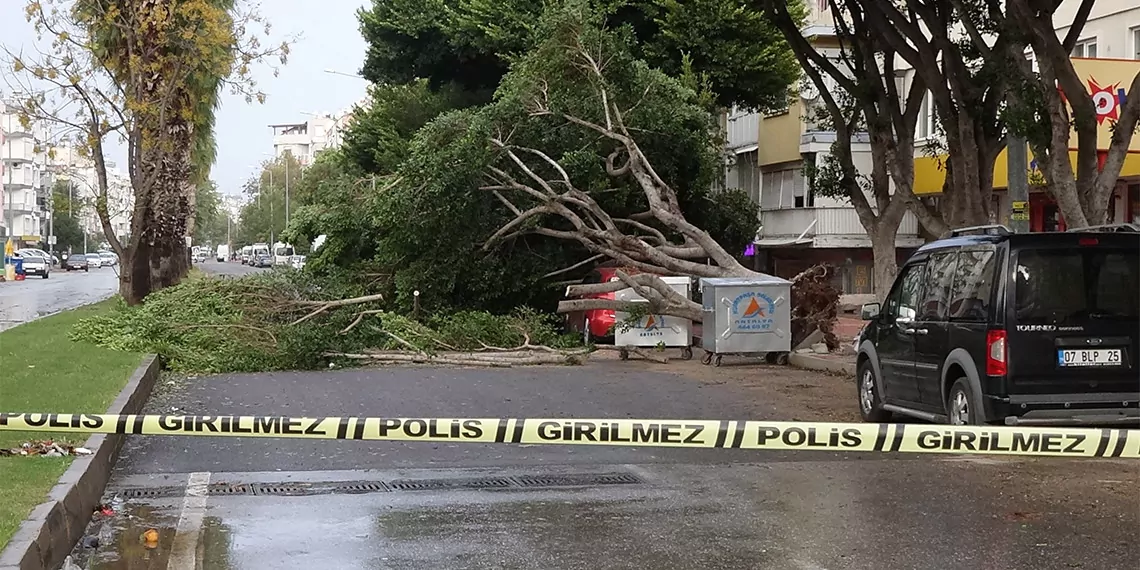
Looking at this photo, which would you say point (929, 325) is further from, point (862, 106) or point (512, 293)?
point (512, 293)

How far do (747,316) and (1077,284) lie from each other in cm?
923

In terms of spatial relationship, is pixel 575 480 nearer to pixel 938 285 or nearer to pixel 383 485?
pixel 383 485

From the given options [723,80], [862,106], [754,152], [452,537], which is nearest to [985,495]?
[452,537]

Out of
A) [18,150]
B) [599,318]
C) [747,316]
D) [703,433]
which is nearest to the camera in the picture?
[703,433]

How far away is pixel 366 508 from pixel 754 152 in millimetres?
34387

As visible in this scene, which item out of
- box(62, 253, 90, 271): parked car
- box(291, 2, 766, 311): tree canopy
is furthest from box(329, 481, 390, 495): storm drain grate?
box(62, 253, 90, 271): parked car

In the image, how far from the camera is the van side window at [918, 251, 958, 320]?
1099cm

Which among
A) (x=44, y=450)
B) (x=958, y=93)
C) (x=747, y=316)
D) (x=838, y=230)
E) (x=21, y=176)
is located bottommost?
(x=44, y=450)

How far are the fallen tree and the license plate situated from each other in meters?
11.6

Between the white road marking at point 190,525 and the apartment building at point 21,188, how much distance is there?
119 metres

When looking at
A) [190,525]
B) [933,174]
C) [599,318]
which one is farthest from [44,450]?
[933,174]

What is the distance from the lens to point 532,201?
2348 cm

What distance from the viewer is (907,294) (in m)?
11.9

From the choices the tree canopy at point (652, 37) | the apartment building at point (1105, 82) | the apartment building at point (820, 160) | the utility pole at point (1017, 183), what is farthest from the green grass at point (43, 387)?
the apartment building at point (820, 160)
